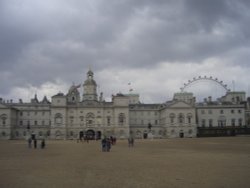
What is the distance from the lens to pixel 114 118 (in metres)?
117

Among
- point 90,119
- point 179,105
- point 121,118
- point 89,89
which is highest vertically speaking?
point 89,89

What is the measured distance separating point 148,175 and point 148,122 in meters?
107

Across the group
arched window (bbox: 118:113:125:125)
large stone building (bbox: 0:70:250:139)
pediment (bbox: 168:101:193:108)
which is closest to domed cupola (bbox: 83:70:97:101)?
large stone building (bbox: 0:70:250:139)

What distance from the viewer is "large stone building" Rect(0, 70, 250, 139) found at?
11544 centimetres

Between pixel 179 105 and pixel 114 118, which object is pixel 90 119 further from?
pixel 179 105

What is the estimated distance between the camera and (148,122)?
126 m

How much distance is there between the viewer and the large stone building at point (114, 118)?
4545 inches

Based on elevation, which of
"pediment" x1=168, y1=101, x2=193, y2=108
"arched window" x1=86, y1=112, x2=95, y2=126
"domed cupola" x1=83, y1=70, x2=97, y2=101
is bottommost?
"arched window" x1=86, y1=112, x2=95, y2=126

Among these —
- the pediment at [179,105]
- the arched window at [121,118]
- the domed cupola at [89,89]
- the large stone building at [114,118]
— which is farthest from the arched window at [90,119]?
the pediment at [179,105]

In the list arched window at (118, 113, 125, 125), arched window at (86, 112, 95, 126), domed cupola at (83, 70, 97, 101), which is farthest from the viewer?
domed cupola at (83, 70, 97, 101)

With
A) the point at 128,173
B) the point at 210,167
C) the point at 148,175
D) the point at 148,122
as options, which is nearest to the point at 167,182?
the point at 148,175

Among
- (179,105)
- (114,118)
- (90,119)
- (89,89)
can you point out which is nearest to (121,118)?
(114,118)

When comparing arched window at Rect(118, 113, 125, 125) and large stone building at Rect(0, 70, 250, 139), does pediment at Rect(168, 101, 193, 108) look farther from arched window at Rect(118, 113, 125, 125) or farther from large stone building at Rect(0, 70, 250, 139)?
arched window at Rect(118, 113, 125, 125)

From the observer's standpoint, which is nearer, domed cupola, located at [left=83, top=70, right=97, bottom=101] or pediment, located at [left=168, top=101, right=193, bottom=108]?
pediment, located at [left=168, top=101, right=193, bottom=108]
